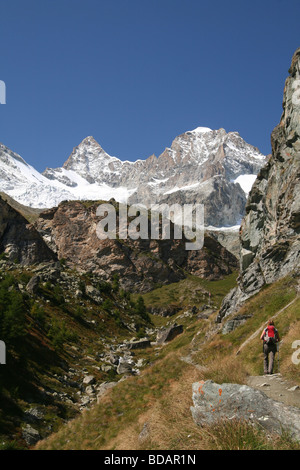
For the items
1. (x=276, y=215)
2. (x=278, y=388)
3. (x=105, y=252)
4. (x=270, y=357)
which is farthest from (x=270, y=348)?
(x=105, y=252)

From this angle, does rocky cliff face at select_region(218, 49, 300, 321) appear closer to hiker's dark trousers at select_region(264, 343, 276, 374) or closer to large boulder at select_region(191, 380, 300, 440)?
hiker's dark trousers at select_region(264, 343, 276, 374)

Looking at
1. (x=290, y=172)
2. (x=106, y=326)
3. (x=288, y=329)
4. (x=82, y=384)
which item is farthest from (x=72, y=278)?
(x=288, y=329)

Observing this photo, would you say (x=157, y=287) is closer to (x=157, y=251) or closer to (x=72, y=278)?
(x=157, y=251)

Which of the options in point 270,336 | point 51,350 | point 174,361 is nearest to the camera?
point 270,336

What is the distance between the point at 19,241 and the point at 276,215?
108 meters

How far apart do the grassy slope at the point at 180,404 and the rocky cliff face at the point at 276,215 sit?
165 inches

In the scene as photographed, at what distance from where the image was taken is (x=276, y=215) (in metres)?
46.0

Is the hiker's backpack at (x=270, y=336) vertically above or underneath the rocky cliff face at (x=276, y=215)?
underneath

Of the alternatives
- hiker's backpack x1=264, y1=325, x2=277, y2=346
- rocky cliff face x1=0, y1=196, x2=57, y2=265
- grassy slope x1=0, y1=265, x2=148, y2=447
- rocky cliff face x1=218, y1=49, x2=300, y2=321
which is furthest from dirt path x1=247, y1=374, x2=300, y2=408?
rocky cliff face x1=0, y1=196, x2=57, y2=265

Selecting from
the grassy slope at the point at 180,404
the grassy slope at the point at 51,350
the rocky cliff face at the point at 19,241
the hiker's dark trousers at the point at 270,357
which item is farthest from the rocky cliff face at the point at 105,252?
the hiker's dark trousers at the point at 270,357

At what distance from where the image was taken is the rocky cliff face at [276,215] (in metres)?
38.1

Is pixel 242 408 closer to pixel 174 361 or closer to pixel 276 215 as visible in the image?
pixel 174 361

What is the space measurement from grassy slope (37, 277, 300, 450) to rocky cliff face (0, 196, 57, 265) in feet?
324

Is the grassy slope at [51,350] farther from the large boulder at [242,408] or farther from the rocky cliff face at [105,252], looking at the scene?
the rocky cliff face at [105,252]
